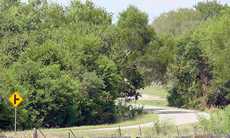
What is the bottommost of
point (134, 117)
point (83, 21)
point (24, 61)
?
point (134, 117)

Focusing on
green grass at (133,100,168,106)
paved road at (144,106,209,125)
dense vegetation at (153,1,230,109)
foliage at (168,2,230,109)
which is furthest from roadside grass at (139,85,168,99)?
paved road at (144,106,209,125)

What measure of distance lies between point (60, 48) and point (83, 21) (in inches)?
937

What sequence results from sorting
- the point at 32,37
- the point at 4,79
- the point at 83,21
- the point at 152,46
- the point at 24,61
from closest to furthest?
the point at 4,79
the point at 24,61
the point at 32,37
the point at 83,21
the point at 152,46

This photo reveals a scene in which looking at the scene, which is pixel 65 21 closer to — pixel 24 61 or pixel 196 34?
pixel 196 34

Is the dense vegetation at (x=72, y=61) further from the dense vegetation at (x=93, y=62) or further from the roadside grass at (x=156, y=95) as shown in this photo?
the roadside grass at (x=156, y=95)

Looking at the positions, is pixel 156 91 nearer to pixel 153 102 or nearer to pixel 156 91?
pixel 156 91

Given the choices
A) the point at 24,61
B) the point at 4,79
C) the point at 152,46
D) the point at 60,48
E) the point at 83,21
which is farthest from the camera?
the point at 152,46

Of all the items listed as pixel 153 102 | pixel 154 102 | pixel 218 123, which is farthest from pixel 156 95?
pixel 218 123

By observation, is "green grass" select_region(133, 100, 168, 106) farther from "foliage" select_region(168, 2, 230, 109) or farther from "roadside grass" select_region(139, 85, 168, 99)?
Answer: "roadside grass" select_region(139, 85, 168, 99)

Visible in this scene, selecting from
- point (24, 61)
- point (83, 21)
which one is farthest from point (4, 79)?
point (83, 21)

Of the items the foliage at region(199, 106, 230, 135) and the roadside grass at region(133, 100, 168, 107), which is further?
the roadside grass at region(133, 100, 168, 107)

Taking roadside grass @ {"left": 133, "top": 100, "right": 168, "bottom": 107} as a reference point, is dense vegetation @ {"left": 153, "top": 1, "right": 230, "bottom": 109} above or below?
above

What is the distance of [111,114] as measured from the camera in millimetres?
71188

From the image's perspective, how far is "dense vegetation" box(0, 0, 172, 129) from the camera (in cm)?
5953
